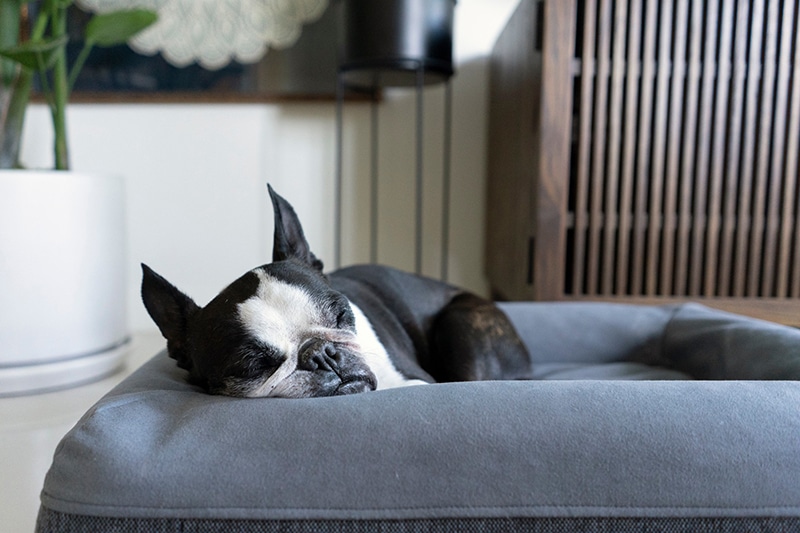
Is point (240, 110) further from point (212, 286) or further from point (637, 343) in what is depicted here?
point (637, 343)

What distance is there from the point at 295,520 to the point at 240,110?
7.29 ft

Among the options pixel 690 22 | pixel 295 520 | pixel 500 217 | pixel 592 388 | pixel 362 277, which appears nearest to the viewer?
pixel 295 520

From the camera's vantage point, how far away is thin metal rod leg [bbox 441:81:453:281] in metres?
2.64

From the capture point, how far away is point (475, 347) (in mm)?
1482

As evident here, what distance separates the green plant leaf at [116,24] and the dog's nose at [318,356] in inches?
57.6

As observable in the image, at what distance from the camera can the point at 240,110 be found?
2.71 meters

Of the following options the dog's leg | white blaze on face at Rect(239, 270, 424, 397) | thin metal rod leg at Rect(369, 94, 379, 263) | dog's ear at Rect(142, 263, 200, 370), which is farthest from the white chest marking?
thin metal rod leg at Rect(369, 94, 379, 263)

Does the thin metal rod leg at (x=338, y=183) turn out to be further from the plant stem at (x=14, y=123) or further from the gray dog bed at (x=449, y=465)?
the gray dog bed at (x=449, y=465)

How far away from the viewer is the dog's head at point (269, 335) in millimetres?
1049

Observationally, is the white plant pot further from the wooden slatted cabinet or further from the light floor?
the wooden slatted cabinet

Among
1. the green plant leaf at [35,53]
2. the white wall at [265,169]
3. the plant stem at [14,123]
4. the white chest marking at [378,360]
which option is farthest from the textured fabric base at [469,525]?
the white wall at [265,169]

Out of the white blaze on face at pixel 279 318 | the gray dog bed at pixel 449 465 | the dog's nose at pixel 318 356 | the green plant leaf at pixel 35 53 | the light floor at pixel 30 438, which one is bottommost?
the light floor at pixel 30 438

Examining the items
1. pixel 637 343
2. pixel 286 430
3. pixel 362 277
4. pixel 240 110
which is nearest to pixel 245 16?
pixel 240 110

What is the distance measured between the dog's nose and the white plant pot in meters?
1.17
